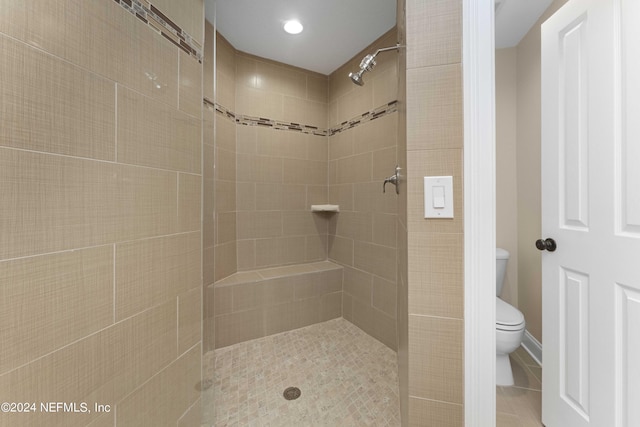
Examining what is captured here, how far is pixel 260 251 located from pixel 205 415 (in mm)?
1314

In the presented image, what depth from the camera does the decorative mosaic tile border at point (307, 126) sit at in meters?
2.01

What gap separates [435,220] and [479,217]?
0.40 ft

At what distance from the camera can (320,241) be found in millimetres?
2629

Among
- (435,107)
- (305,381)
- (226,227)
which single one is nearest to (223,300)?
(226,227)

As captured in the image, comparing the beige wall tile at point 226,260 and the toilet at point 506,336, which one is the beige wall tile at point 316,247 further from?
the toilet at point 506,336

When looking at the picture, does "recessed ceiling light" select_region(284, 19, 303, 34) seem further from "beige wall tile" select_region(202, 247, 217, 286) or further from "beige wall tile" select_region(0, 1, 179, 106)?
"beige wall tile" select_region(202, 247, 217, 286)

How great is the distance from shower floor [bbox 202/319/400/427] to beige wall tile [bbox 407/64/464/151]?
1365 millimetres

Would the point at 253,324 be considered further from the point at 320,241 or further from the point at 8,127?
the point at 8,127

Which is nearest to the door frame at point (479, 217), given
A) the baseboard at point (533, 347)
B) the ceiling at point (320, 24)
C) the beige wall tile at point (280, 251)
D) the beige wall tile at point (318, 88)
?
the ceiling at point (320, 24)

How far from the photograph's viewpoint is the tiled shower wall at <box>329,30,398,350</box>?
6.41 feet

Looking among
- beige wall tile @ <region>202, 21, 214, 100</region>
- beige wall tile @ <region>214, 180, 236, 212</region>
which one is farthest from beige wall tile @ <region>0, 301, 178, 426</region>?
beige wall tile @ <region>214, 180, 236, 212</region>

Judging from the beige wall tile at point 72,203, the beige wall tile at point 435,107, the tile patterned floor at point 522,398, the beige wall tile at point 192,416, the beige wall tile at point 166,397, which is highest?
the beige wall tile at point 435,107

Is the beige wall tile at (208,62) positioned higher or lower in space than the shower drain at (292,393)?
higher

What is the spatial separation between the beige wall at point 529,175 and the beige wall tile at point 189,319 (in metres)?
2.25
